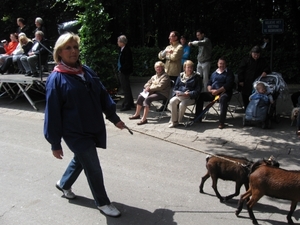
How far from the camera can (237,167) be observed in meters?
4.20

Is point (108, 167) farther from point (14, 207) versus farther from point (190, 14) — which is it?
point (190, 14)

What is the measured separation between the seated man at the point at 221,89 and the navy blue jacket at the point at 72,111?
4.32 metres

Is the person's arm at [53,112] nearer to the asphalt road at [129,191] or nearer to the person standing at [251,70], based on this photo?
the asphalt road at [129,191]

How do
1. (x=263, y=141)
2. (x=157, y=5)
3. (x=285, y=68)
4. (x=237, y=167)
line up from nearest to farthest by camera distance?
(x=237, y=167), (x=263, y=141), (x=285, y=68), (x=157, y=5)

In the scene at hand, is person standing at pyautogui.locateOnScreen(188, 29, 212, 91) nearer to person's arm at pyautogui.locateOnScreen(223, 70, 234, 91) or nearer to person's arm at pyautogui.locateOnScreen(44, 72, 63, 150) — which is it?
person's arm at pyautogui.locateOnScreen(223, 70, 234, 91)

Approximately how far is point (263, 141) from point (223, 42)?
7904mm

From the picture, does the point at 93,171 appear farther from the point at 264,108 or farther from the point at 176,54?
the point at 176,54

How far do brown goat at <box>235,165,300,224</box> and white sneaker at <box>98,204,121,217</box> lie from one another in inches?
53.6

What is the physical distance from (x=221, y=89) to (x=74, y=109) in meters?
4.71

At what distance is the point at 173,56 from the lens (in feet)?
29.3

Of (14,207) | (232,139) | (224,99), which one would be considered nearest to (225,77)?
(224,99)

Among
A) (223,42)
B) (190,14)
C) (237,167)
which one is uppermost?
(190,14)

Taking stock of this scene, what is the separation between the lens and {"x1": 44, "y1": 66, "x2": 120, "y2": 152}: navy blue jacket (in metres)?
3.67

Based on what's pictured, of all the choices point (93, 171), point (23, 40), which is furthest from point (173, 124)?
point (23, 40)
